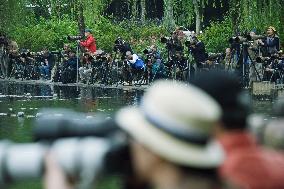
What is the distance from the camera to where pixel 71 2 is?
116 feet

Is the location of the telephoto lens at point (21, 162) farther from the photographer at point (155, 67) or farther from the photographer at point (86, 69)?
the photographer at point (86, 69)

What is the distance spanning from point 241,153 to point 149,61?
26687 millimetres

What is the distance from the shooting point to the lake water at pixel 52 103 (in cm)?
1513

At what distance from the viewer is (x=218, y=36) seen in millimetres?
36531

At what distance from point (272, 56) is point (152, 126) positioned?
76.1 feet

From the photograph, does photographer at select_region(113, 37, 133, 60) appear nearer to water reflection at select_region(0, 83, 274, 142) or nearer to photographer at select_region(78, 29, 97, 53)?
photographer at select_region(78, 29, 97, 53)

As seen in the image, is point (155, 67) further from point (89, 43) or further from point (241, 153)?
point (241, 153)

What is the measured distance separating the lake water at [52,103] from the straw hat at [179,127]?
31.9ft

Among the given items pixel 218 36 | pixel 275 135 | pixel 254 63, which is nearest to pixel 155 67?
pixel 254 63

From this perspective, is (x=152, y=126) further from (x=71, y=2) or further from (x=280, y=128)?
(x=71, y=2)

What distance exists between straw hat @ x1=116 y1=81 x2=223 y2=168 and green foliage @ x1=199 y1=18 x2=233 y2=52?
3219 centimetres

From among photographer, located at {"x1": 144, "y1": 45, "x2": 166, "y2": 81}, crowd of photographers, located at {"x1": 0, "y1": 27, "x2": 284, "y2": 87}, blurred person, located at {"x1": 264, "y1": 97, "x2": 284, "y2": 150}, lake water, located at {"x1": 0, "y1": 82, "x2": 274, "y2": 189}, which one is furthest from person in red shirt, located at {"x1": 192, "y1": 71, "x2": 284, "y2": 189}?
photographer, located at {"x1": 144, "y1": 45, "x2": 166, "y2": 81}

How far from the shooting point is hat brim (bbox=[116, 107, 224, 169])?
313 centimetres

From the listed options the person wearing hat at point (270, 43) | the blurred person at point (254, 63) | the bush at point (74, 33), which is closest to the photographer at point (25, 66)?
the bush at point (74, 33)
